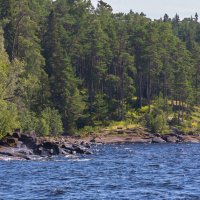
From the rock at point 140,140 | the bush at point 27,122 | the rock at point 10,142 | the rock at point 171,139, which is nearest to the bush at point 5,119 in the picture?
the rock at point 10,142

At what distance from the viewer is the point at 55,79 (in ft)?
369

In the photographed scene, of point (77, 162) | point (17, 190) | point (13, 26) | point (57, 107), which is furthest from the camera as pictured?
point (57, 107)

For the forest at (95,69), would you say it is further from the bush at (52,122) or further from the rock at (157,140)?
the rock at (157,140)

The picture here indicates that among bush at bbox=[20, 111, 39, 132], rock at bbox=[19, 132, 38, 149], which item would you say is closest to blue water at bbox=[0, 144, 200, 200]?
rock at bbox=[19, 132, 38, 149]

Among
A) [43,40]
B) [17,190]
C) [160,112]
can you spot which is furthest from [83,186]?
[43,40]

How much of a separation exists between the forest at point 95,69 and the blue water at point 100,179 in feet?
105

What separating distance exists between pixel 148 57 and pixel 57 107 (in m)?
26.7

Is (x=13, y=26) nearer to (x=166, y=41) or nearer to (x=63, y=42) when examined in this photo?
(x=63, y=42)

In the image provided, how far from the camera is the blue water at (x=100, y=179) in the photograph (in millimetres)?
37375

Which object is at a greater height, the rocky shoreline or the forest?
the forest

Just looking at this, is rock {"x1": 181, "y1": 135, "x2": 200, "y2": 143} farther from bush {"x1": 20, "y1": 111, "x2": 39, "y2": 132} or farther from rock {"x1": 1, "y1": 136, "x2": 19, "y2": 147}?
rock {"x1": 1, "y1": 136, "x2": 19, "y2": 147}

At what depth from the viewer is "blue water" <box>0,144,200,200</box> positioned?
37375 millimetres

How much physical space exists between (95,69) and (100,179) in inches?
3235

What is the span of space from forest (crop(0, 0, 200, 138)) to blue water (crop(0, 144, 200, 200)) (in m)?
32.0
